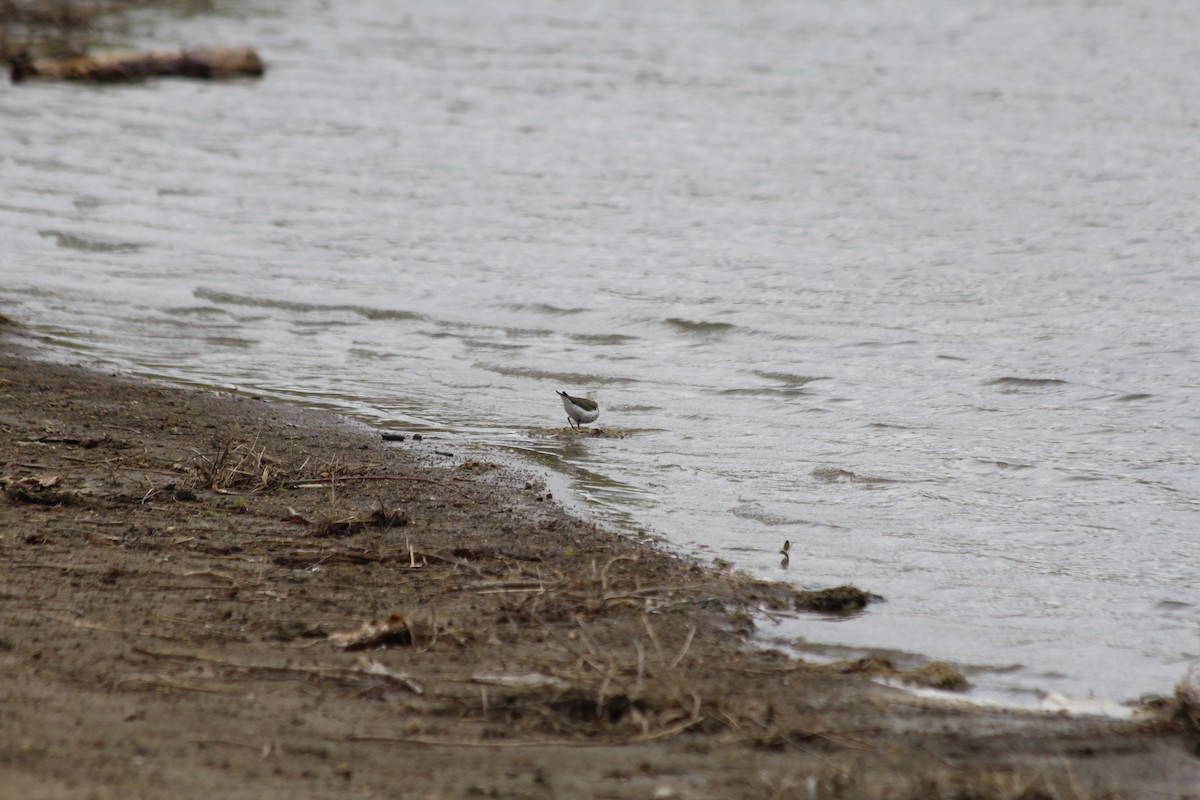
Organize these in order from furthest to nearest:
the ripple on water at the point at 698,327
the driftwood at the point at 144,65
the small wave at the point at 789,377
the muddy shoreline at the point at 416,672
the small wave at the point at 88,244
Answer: the driftwood at the point at 144,65, the small wave at the point at 88,244, the ripple on water at the point at 698,327, the small wave at the point at 789,377, the muddy shoreline at the point at 416,672

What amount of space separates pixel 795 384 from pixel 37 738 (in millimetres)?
7032

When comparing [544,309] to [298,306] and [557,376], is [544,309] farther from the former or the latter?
[298,306]

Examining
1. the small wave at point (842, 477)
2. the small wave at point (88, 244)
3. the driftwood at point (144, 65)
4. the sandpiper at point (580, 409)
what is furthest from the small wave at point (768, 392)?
the driftwood at point (144, 65)

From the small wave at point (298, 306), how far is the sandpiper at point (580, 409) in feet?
12.5

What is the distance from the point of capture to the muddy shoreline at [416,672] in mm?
4086

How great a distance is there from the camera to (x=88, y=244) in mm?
14117

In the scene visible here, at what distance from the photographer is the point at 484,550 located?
6.18 m

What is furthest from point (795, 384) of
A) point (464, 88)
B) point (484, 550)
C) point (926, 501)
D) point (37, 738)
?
point (464, 88)

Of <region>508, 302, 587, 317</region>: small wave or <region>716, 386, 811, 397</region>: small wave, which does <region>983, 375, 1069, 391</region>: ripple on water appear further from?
<region>508, 302, 587, 317</region>: small wave

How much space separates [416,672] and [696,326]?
293 inches

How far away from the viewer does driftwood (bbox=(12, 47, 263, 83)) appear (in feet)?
80.0

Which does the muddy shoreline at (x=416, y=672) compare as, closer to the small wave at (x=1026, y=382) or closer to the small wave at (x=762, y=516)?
the small wave at (x=762, y=516)

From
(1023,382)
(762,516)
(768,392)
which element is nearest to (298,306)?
(768,392)

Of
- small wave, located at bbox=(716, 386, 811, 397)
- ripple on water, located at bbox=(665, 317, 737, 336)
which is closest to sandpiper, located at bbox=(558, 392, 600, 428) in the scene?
small wave, located at bbox=(716, 386, 811, 397)
